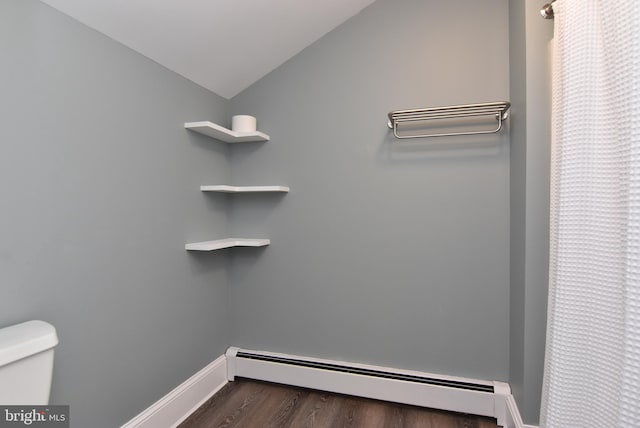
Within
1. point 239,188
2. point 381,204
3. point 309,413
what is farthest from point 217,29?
point 309,413

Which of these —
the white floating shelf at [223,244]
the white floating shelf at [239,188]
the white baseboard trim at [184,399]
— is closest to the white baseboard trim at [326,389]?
the white baseboard trim at [184,399]

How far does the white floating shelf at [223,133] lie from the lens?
1651 mm

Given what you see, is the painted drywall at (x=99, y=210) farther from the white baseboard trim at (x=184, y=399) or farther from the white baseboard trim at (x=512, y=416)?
the white baseboard trim at (x=512, y=416)

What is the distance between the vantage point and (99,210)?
1.25 m

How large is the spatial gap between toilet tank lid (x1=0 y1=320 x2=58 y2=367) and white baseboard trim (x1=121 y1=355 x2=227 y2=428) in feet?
2.14

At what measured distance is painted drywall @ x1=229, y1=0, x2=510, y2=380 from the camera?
161 cm

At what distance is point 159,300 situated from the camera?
1.53 metres

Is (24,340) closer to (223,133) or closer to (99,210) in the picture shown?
(99,210)

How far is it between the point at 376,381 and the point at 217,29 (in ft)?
6.45

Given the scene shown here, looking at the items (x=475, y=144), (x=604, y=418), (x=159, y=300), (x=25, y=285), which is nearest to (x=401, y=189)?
(x=475, y=144)

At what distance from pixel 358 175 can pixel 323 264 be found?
1.82 feet

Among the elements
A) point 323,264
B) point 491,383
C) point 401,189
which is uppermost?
point 401,189

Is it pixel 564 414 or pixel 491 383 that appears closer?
pixel 564 414

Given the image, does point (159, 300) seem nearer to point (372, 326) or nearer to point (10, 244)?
point (10, 244)
